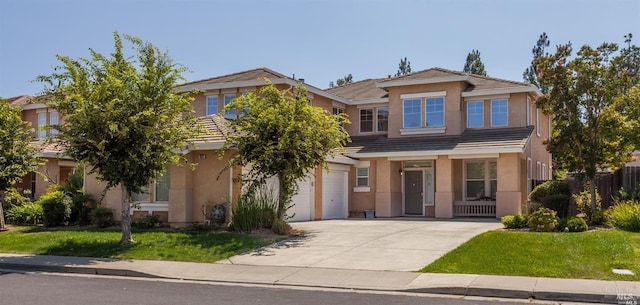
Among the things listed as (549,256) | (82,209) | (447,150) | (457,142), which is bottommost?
(549,256)

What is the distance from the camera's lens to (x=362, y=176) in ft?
91.9

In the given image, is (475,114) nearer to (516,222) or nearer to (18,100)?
(516,222)

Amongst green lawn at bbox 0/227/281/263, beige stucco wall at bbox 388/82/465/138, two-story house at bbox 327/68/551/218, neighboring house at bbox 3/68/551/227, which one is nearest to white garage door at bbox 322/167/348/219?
neighboring house at bbox 3/68/551/227

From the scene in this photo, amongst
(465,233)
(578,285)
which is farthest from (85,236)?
(578,285)

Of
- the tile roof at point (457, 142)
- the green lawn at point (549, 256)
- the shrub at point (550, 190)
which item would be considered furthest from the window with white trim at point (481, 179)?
the green lawn at point (549, 256)

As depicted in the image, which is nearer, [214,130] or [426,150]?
[214,130]

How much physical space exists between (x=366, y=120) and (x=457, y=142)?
574cm

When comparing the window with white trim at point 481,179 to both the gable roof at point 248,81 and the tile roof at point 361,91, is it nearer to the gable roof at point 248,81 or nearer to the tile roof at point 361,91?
the tile roof at point 361,91

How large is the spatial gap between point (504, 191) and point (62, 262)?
55.5 feet

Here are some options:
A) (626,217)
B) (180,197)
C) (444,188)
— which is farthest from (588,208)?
(180,197)

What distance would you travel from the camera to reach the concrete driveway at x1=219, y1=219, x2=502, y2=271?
45.4 ft

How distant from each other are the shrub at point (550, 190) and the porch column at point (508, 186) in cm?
78

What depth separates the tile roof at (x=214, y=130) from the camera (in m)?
20.6

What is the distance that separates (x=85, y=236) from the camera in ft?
60.1
